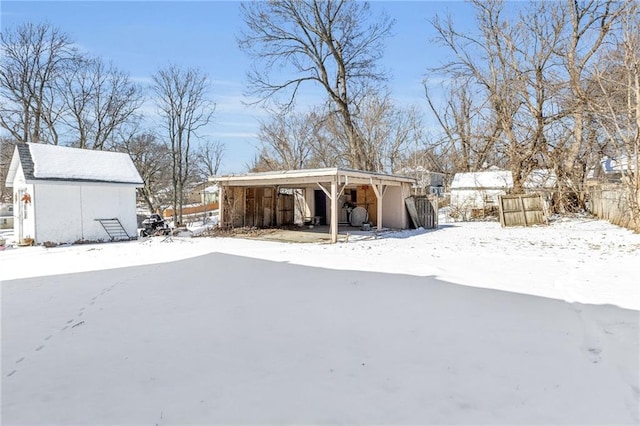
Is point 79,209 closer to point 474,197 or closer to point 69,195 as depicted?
point 69,195

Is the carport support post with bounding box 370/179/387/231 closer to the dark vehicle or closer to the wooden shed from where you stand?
the wooden shed

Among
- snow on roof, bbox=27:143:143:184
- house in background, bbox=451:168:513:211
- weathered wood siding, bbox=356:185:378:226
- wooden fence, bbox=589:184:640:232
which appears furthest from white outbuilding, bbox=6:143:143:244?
house in background, bbox=451:168:513:211

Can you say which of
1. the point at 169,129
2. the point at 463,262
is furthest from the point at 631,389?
the point at 169,129

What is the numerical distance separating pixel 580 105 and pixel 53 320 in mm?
20184

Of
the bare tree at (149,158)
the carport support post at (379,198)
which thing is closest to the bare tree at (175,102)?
the bare tree at (149,158)

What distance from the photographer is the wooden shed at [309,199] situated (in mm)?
12195

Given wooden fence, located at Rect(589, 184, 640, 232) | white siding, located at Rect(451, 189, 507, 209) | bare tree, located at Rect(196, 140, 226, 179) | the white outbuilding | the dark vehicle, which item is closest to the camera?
the white outbuilding

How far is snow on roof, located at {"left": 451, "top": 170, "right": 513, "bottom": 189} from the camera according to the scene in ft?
78.7

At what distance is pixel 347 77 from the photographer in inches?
844

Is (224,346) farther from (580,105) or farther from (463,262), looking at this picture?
(580,105)

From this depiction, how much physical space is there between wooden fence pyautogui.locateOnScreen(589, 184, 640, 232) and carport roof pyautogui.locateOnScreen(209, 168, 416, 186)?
7441 millimetres

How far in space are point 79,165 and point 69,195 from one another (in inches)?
47.4

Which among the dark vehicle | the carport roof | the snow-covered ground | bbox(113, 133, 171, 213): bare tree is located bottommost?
the snow-covered ground

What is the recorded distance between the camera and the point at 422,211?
53.4 feet
